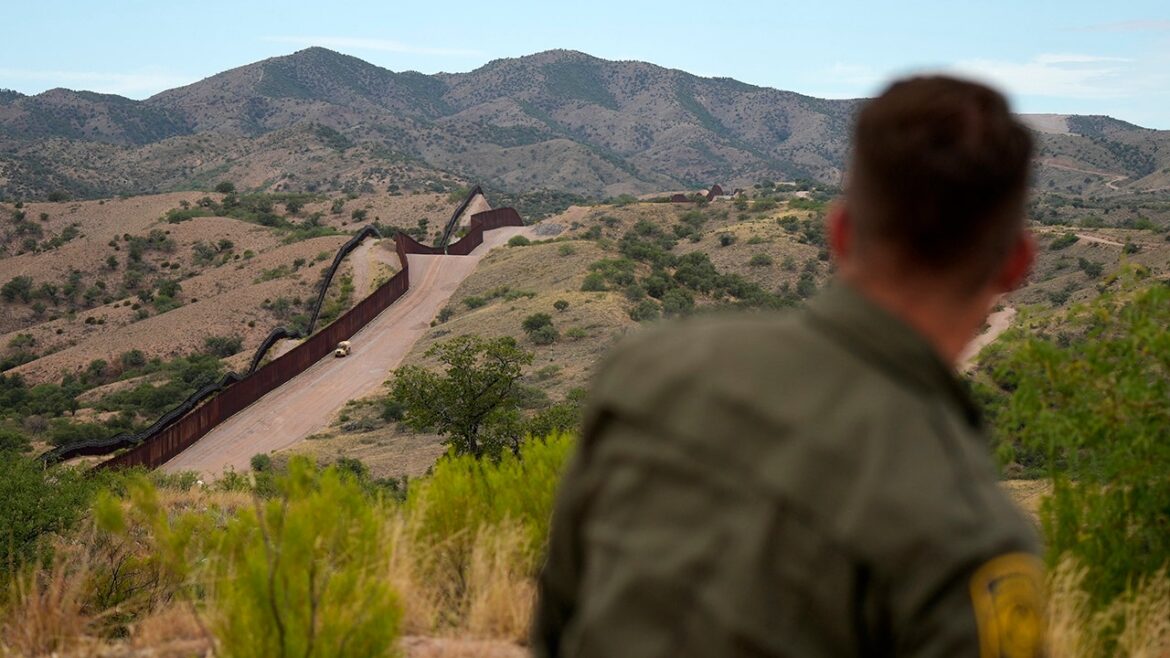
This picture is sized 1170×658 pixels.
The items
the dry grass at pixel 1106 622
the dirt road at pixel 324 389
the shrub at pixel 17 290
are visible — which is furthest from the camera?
the shrub at pixel 17 290

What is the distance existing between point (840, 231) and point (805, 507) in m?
0.55

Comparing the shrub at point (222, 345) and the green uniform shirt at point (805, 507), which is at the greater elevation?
the green uniform shirt at point (805, 507)

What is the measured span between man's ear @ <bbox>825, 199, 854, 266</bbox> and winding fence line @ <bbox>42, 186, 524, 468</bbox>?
29421 millimetres

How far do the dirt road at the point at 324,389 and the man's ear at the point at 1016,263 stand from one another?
3173cm

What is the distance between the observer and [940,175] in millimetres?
1608

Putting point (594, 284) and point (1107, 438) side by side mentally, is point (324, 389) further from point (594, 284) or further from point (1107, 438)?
point (1107, 438)

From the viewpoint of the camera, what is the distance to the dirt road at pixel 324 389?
35375mm

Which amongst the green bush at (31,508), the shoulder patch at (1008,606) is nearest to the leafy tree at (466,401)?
the green bush at (31,508)

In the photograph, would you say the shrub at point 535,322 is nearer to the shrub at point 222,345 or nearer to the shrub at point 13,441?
the shrub at point 13,441

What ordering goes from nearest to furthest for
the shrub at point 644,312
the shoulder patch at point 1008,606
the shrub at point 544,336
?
the shoulder patch at point 1008,606 → the shrub at point 544,336 → the shrub at point 644,312

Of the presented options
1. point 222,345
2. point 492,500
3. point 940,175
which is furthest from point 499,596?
point 222,345

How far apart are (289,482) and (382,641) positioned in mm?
791

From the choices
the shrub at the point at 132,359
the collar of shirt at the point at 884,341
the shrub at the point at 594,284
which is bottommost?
the shrub at the point at 132,359

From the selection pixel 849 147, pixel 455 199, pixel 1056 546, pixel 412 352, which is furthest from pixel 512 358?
pixel 455 199
